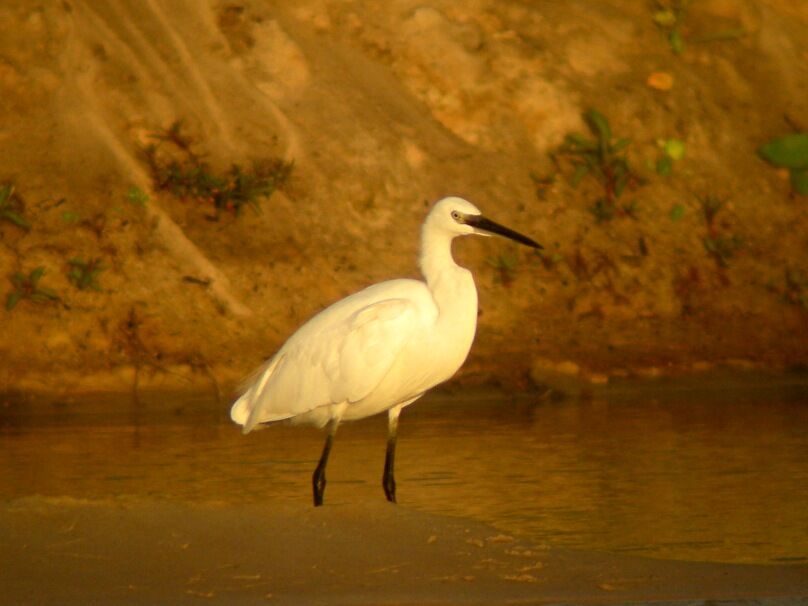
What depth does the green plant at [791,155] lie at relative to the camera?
17.7m

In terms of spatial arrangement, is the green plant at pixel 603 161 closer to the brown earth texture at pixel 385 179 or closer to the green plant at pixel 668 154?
the brown earth texture at pixel 385 179

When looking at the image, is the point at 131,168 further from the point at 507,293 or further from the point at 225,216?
the point at 507,293

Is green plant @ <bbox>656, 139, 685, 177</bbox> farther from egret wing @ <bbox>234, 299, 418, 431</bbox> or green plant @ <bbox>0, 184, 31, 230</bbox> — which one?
egret wing @ <bbox>234, 299, 418, 431</bbox>

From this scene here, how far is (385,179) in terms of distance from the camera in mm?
16125

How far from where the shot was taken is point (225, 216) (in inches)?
605

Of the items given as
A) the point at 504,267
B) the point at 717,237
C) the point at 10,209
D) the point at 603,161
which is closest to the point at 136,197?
the point at 10,209

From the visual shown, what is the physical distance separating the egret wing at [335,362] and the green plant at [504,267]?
6.36 meters

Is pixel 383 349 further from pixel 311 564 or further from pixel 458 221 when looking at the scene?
pixel 311 564

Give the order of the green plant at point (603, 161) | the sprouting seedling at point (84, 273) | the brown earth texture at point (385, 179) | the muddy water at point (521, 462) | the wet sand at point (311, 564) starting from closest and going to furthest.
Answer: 1. the wet sand at point (311, 564)
2. the muddy water at point (521, 462)
3. the sprouting seedling at point (84, 273)
4. the brown earth texture at point (385, 179)
5. the green plant at point (603, 161)

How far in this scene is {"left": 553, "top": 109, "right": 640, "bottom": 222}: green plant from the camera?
54.7 feet

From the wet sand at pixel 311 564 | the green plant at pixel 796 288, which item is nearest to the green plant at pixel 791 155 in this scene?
the green plant at pixel 796 288

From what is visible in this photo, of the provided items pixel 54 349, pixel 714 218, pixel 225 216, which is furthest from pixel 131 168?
pixel 714 218

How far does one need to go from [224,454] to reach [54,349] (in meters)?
3.54

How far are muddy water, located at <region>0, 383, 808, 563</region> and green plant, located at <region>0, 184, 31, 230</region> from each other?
186 centimetres
